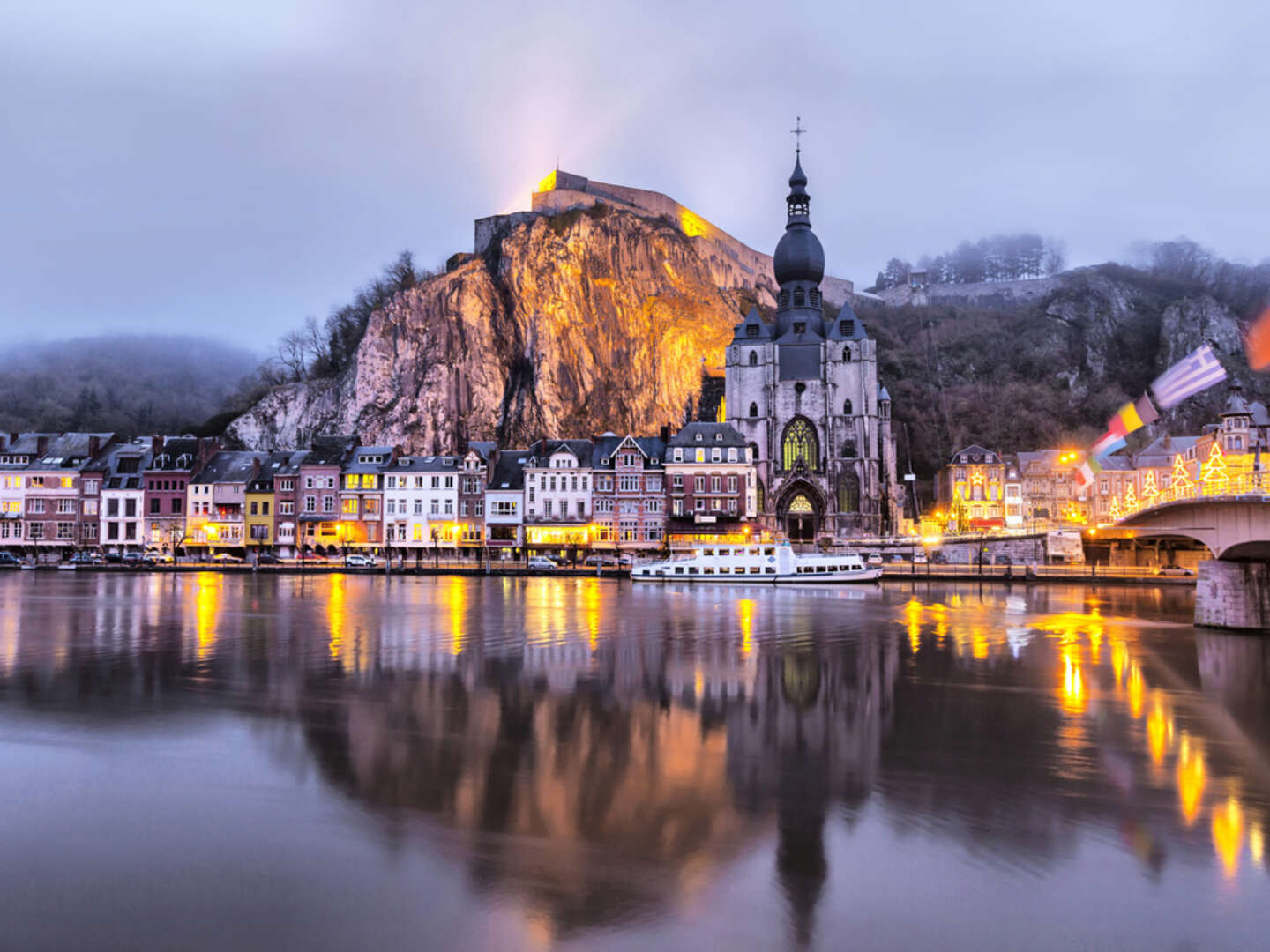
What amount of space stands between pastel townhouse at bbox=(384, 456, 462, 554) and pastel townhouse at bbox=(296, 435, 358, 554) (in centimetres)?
411

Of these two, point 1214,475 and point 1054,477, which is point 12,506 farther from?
point 1054,477

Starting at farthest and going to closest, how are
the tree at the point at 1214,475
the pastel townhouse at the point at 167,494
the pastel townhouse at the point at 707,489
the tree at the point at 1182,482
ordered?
1. the pastel townhouse at the point at 167,494
2. the pastel townhouse at the point at 707,489
3. the tree at the point at 1182,482
4. the tree at the point at 1214,475

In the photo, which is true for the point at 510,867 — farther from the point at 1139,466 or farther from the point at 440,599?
the point at 1139,466

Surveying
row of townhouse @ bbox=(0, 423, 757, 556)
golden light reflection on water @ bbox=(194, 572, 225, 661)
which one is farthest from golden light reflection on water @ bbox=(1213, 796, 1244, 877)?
row of townhouse @ bbox=(0, 423, 757, 556)

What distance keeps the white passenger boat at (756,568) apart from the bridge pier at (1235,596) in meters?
22.8

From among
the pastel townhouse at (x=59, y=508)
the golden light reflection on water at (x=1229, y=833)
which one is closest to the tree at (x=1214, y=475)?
the golden light reflection on water at (x=1229, y=833)

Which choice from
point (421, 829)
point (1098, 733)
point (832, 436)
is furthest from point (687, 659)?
point (832, 436)

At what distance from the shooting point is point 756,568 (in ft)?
170

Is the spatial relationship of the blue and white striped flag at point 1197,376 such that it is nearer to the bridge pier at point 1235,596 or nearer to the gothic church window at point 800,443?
the bridge pier at point 1235,596

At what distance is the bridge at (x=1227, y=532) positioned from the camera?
83.7 feet

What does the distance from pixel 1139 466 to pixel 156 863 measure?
82.5 meters

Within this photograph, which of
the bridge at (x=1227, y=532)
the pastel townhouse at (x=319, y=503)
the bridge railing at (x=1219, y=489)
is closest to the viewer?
the bridge railing at (x=1219, y=489)

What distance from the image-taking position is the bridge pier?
93.6 ft

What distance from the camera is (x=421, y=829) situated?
10.3 meters
